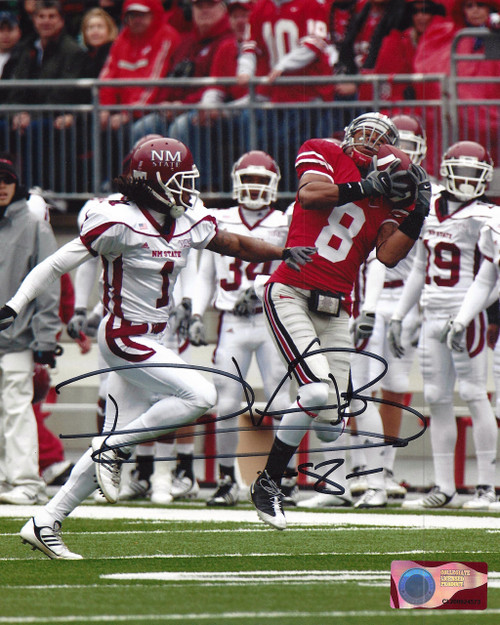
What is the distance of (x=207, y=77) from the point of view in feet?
35.9

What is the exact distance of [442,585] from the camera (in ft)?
14.7

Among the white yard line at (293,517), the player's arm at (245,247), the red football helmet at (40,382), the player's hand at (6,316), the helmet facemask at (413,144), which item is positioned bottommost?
the white yard line at (293,517)

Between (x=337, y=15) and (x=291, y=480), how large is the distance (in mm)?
4404

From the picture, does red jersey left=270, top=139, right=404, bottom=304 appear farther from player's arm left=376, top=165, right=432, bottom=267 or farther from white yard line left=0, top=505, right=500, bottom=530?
white yard line left=0, top=505, right=500, bottom=530

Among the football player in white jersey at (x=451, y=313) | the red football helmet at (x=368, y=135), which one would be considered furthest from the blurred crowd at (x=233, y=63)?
the red football helmet at (x=368, y=135)

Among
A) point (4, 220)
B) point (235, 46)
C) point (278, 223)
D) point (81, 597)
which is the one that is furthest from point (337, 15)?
point (81, 597)

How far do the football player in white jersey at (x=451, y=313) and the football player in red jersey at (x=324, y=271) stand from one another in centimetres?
192

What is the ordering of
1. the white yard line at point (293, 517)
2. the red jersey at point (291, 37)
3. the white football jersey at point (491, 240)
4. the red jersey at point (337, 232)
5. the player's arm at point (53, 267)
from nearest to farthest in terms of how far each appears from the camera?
1. the player's arm at point (53, 267)
2. the red jersey at point (337, 232)
3. the white yard line at point (293, 517)
4. the white football jersey at point (491, 240)
5. the red jersey at point (291, 37)

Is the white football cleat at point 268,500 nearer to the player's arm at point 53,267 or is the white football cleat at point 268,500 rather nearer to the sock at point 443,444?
the player's arm at point 53,267

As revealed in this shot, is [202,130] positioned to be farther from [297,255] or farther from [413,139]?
[297,255]

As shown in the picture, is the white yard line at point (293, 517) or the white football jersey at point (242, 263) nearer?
the white yard line at point (293, 517)

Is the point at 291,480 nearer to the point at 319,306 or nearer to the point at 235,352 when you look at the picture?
the point at 235,352

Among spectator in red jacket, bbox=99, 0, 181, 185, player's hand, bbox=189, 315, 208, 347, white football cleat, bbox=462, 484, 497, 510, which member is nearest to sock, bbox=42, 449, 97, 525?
player's hand, bbox=189, 315, 208, 347

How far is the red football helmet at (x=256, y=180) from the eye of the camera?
27.0 feet
